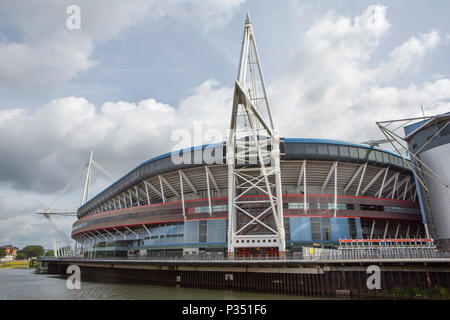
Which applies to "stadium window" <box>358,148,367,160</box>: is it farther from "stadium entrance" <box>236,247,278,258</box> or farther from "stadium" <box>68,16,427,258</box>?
"stadium entrance" <box>236,247,278,258</box>

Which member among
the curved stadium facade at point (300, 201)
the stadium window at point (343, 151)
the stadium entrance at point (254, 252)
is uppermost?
the stadium window at point (343, 151)

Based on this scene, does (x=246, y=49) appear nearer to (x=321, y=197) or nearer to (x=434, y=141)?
(x=321, y=197)

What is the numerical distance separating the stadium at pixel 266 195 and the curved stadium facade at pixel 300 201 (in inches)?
6.4

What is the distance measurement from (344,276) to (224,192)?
2692cm

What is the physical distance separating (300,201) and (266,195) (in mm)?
5529

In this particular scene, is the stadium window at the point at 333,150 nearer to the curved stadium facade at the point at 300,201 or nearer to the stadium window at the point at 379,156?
the curved stadium facade at the point at 300,201

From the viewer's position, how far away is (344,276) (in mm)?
29312

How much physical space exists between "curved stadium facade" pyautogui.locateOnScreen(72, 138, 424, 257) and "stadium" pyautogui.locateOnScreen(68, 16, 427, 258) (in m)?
0.16

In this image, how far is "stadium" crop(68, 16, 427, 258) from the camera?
41875 millimetres

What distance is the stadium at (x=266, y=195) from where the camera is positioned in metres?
41.9

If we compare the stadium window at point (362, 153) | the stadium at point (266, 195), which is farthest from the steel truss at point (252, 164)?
the stadium window at point (362, 153)

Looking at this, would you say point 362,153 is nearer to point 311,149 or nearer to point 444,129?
point 311,149
